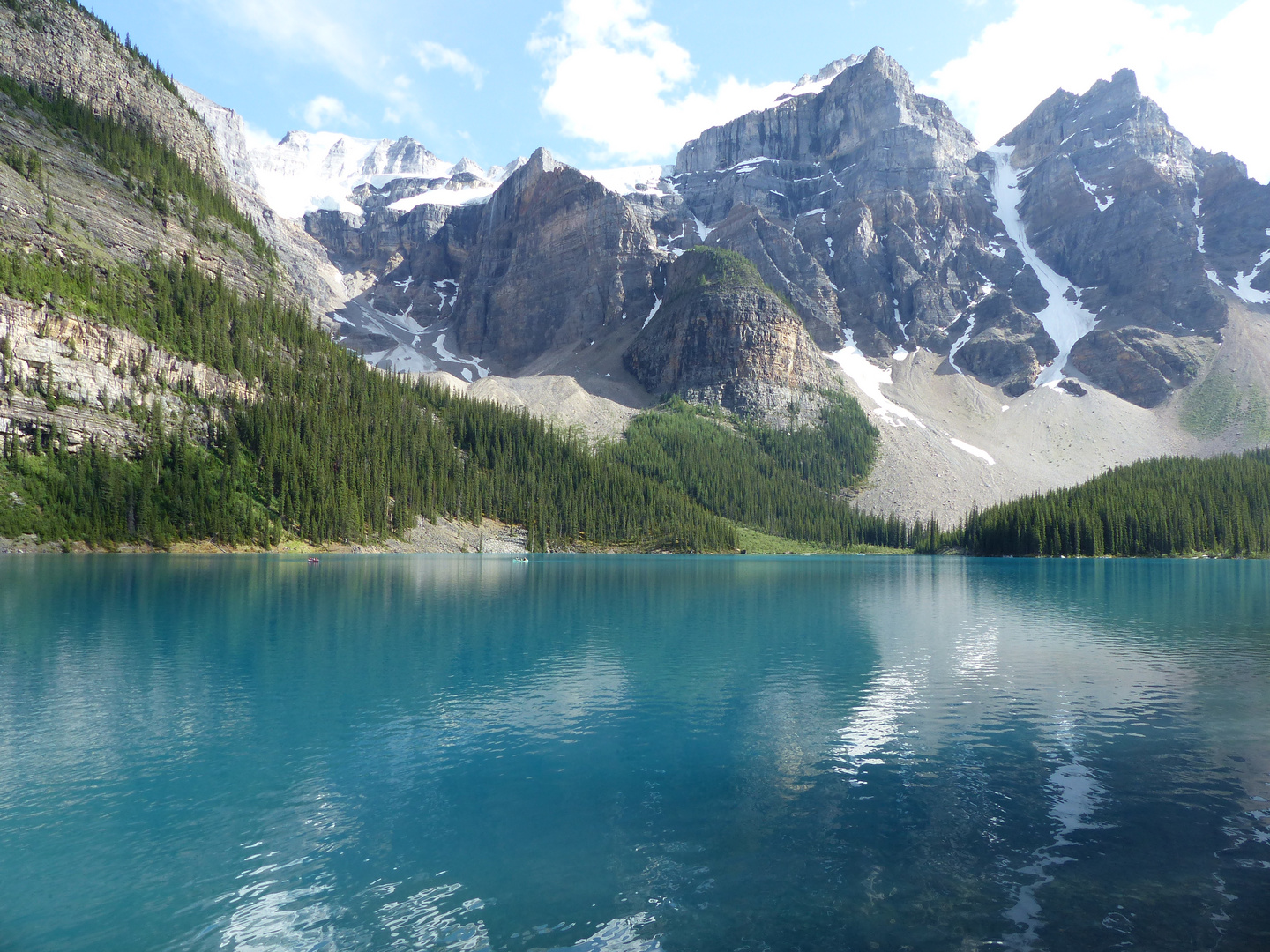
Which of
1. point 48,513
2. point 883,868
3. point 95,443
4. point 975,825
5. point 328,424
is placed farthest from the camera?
point 328,424

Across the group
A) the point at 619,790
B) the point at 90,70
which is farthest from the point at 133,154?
the point at 619,790

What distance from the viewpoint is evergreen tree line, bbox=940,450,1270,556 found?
5699 inches

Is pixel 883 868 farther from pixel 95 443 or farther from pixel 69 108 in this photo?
pixel 69 108

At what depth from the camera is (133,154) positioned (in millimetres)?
135375

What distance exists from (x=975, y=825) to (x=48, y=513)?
100 m

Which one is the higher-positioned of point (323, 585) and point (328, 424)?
point (328, 424)

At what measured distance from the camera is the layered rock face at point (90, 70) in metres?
133

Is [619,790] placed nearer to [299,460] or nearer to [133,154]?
[299,460]

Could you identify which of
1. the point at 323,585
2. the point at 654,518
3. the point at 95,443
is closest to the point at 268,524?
the point at 95,443

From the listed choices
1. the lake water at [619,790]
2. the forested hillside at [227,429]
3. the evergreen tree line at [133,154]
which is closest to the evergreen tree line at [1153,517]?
the forested hillside at [227,429]

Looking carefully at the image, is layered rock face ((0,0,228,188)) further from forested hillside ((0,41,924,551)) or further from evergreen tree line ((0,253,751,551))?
evergreen tree line ((0,253,751,551))

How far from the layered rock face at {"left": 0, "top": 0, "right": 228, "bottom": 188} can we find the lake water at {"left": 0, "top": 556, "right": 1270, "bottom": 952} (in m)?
146

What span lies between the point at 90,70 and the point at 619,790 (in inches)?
7082

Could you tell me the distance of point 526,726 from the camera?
21125 millimetres
